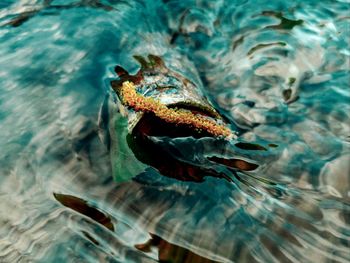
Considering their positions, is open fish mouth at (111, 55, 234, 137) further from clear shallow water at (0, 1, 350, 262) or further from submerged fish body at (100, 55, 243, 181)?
clear shallow water at (0, 1, 350, 262)

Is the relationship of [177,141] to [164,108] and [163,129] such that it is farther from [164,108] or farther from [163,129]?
[164,108]

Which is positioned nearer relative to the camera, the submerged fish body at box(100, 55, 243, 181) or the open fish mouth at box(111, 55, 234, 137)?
the submerged fish body at box(100, 55, 243, 181)

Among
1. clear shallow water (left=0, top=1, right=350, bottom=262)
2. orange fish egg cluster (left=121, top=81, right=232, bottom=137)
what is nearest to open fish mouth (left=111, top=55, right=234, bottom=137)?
orange fish egg cluster (left=121, top=81, right=232, bottom=137)

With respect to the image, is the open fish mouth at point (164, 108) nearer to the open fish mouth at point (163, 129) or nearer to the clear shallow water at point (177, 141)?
the open fish mouth at point (163, 129)

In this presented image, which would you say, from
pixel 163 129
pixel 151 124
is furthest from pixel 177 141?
pixel 151 124

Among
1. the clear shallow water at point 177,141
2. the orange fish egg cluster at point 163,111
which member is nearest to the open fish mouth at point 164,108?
the orange fish egg cluster at point 163,111
